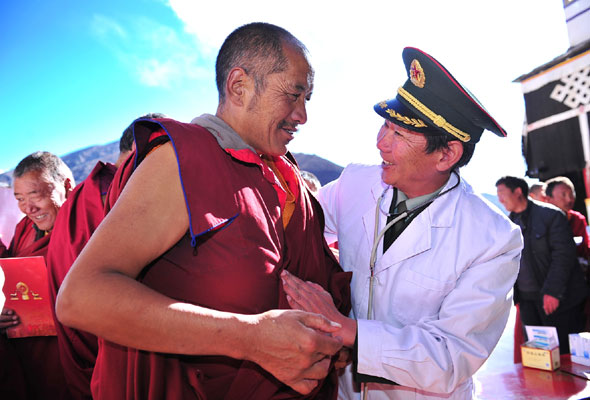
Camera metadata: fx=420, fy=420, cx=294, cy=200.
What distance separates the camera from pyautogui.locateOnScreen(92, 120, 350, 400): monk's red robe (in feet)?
3.71

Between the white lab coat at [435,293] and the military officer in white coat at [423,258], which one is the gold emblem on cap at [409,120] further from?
the white lab coat at [435,293]

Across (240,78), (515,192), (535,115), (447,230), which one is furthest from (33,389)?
(535,115)

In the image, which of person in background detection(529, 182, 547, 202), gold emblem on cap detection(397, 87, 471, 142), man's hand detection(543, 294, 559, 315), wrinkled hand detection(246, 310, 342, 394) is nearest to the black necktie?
gold emblem on cap detection(397, 87, 471, 142)

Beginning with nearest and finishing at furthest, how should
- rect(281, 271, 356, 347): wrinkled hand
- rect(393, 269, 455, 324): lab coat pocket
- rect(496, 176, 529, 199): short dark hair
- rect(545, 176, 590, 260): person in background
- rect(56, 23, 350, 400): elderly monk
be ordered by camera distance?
rect(56, 23, 350, 400): elderly monk
rect(281, 271, 356, 347): wrinkled hand
rect(393, 269, 455, 324): lab coat pocket
rect(496, 176, 529, 199): short dark hair
rect(545, 176, 590, 260): person in background

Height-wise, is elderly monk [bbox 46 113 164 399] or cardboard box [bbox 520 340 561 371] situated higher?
elderly monk [bbox 46 113 164 399]

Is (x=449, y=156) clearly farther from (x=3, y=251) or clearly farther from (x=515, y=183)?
(x=515, y=183)

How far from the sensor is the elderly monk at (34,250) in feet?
7.64

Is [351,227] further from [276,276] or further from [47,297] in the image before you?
[47,297]

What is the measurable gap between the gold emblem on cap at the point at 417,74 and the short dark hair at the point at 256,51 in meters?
0.67

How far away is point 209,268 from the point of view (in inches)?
44.4

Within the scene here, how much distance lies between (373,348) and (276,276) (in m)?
0.53

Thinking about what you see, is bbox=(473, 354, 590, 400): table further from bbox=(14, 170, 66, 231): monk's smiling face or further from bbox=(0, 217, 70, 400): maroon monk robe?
bbox=(14, 170, 66, 231): monk's smiling face

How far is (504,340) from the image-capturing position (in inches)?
273

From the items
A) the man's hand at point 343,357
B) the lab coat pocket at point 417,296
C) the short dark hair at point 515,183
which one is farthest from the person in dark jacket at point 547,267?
the man's hand at point 343,357
